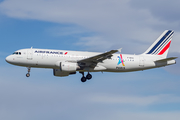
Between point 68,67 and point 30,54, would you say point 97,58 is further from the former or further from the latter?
point 30,54

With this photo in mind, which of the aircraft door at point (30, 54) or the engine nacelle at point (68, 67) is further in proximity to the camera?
the aircraft door at point (30, 54)

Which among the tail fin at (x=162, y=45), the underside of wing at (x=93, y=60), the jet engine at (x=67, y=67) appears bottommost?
the jet engine at (x=67, y=67)

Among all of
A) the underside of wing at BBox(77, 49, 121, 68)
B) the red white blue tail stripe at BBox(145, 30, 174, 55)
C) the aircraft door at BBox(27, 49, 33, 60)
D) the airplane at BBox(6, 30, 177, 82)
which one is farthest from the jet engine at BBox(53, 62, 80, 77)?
the red white blue tail stripe at BBox(145, 30, 174, 55)

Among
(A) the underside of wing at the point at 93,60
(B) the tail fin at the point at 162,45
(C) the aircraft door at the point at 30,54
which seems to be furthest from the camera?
(B) the tail fin at the point at 162,45

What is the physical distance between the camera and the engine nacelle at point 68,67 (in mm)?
42344

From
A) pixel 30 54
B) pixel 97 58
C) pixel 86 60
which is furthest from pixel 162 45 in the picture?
pixel 30 54

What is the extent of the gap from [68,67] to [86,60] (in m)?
2.78

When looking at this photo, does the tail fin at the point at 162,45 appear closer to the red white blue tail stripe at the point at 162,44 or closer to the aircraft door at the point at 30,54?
the red white blue tail stripe at the point at 162,44

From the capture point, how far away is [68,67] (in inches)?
1678

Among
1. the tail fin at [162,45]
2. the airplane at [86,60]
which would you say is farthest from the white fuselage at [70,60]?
the tail fin at [162,45]

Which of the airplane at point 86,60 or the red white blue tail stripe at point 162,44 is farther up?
the red white blue tail stripe at point 162,44

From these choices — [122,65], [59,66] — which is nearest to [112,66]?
[122,65]

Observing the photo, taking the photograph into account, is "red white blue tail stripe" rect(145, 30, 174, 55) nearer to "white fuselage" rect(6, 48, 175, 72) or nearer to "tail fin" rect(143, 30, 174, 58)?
"tail fin" rect(143, 30, 174, 58)

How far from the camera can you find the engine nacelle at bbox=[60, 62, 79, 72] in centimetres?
4234
